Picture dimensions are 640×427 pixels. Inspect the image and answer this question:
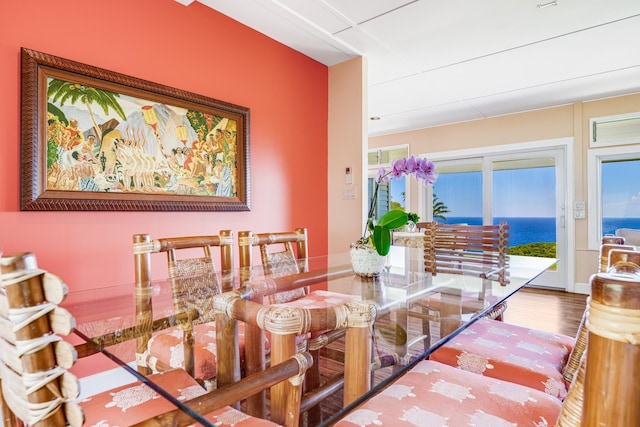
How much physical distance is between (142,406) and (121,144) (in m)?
1.59

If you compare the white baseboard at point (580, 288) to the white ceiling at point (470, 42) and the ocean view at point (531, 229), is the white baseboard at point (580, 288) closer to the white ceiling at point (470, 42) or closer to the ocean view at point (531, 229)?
the ocean view at point (531, 229)

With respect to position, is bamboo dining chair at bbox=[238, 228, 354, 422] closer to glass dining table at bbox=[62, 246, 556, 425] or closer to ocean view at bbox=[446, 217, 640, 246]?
glass dining table at bbox=[62, 246, 556, 425]

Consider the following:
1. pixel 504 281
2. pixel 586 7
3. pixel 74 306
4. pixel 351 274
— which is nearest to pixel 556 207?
pixel 586 7

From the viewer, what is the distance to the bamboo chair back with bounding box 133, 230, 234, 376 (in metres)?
1.34

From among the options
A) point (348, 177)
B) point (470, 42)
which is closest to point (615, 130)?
point (470, 42)

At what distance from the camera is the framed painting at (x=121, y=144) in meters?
1.76

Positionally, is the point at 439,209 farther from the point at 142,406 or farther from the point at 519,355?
the point at 142,406

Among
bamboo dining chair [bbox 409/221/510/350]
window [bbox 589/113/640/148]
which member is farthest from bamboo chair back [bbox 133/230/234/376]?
window [bbox 589/113/640/148]

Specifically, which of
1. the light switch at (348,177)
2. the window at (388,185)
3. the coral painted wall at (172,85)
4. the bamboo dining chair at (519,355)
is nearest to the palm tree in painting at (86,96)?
the coral painted wall at (172,85)

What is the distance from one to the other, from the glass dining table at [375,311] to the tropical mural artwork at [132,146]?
705 mm

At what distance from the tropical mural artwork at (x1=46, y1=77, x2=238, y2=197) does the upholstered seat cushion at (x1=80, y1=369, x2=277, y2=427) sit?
1.28 metres

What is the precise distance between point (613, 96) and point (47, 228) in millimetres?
5936

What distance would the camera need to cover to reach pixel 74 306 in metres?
1.40

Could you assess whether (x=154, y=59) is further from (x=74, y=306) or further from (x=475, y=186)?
(x=475, y=186)
